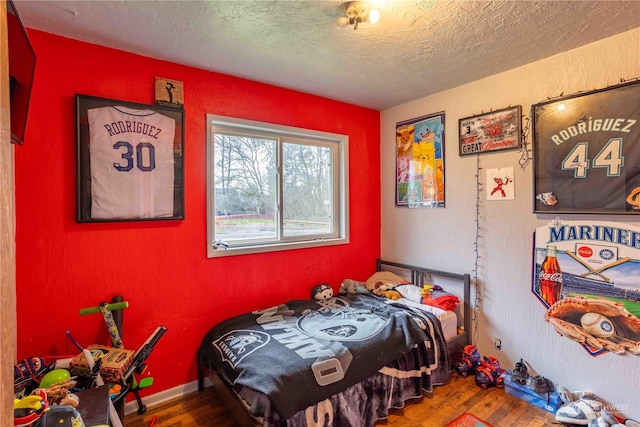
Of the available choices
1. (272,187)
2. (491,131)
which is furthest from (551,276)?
(272,187)

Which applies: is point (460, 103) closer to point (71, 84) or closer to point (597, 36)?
point (597, 36)

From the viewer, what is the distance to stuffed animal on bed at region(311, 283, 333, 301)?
2930 millimetres

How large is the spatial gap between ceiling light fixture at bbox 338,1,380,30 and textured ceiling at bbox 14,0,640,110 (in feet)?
0.16

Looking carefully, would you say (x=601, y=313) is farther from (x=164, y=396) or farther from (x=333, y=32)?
(x=164, y=396)

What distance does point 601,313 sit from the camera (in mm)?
2045

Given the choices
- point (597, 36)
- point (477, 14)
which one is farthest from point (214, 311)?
point (597, 36)

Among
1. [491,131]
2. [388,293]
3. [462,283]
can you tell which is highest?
[491,131]

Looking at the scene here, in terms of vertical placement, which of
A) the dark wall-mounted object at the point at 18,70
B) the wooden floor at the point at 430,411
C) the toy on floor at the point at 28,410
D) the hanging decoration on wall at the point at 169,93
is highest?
the hanging decoration on wall at the point at 169,93

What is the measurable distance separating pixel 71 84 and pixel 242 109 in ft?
3.63

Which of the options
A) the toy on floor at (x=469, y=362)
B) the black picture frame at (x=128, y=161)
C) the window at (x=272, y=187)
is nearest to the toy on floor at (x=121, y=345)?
the black picture frame at (x=128, y=161)

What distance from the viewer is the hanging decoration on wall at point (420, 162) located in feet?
9.71

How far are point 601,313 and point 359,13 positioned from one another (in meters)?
2.39

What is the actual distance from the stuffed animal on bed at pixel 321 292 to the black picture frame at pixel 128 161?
4.52 feet

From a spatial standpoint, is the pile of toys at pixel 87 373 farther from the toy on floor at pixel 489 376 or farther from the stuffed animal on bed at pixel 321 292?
the toy on floor at pixel 489 376
